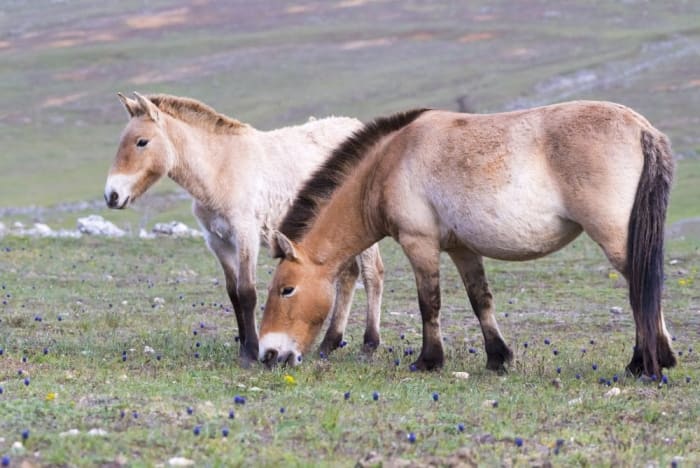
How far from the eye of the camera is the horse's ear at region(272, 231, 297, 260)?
8859mm

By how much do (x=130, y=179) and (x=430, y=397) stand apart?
12.9 ft

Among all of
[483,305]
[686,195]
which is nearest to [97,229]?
[686,195]

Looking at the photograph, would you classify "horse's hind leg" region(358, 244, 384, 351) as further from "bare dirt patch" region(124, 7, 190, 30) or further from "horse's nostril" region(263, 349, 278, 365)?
"bare dirt patch" region(124, 7, 190, 30)

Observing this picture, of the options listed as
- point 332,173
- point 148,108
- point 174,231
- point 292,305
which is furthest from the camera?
point 174,231

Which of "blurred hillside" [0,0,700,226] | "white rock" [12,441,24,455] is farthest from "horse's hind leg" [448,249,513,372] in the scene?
"blurred hillside" [0,0,700,226]

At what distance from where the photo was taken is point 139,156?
32.4ft

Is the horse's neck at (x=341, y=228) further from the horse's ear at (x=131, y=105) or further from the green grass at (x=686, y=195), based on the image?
the green grass at (x=686, y=195)

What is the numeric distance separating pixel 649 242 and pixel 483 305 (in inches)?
72.7

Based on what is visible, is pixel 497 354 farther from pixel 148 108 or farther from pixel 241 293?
pixel 148 108

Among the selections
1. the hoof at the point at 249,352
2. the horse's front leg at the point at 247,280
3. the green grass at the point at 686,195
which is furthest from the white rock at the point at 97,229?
the hoof at the point at 249,352

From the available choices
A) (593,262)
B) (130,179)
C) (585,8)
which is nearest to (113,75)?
(585,8)

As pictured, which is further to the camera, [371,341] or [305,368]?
[371,341]

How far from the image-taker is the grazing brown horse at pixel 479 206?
8.02m

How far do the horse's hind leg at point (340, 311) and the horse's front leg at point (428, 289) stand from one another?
1.54 metres
